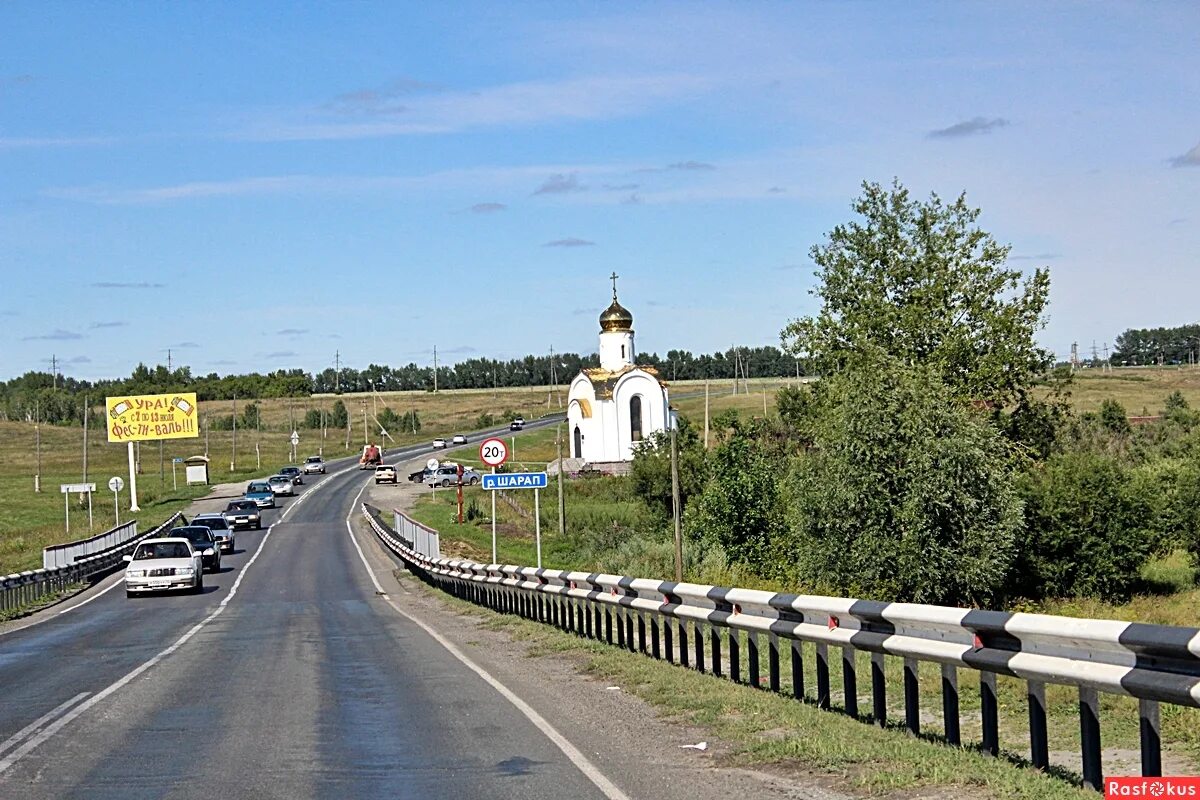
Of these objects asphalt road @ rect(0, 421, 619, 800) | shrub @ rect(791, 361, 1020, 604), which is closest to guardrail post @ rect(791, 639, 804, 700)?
asphalt road @ rect(0, 421, 619, 800)

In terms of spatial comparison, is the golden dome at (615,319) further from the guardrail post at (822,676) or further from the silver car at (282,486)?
the guardrail post at (822,676)

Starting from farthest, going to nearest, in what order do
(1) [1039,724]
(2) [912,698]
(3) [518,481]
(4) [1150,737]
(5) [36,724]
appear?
(3) [518,481] < (5) [36,724] < (2) [912,698] < (1) [1039,724] < (4) [1150,737]

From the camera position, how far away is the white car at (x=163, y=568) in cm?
3659

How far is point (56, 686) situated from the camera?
15211mm

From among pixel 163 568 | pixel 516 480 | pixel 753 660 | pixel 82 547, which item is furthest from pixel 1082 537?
pixel 753 660

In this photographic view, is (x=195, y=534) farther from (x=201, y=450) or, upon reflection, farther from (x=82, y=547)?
(x=201, y=450)

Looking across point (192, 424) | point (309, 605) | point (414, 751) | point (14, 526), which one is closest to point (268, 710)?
point (414, 751)

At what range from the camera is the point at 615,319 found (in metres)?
101

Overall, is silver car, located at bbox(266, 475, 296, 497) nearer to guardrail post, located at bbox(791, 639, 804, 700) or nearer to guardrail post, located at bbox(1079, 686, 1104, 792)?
guardrail post, located at bbox(791, 639, 804, 700)

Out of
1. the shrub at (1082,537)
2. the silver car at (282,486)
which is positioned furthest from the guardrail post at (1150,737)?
the silver car at (282,486)

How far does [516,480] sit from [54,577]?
19583mm

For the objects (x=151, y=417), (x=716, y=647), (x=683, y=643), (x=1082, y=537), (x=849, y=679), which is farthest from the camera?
(x=151, y=417)

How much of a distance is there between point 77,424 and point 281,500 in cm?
10264

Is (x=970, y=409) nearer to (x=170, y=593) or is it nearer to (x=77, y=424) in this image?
(x=170, y=593)
